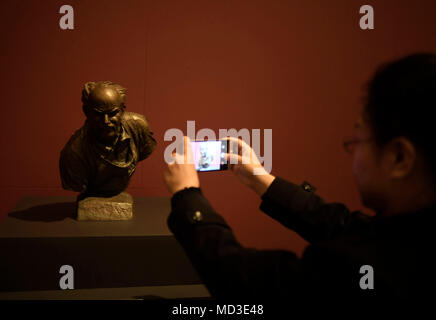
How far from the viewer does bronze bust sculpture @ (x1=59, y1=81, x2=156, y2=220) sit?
168cm

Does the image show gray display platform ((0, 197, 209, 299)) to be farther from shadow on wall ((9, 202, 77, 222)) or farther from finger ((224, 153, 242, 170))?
finger ((224, 153, 242, 170))

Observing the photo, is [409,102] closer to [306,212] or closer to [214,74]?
[306,212]

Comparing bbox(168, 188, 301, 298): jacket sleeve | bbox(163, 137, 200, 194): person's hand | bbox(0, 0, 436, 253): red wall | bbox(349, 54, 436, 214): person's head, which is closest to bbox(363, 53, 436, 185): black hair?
bbox(349, 54, 436, 214): person's head

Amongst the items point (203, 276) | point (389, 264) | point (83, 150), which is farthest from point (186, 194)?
point (83, 150)

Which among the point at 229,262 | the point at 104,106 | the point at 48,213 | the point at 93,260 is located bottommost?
the point at 93,260

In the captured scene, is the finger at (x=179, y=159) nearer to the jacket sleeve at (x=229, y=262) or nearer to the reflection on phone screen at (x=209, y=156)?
the jacket sleeve at (x=229, y=262)

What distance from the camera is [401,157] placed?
75 cm

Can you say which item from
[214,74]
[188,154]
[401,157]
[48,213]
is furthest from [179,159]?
[214,74]

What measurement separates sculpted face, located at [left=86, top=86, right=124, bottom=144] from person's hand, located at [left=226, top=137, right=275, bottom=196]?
0.57m

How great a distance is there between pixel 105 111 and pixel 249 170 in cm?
69

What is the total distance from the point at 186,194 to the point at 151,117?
1494 millimetres

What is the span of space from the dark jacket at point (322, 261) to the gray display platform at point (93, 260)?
0.84m

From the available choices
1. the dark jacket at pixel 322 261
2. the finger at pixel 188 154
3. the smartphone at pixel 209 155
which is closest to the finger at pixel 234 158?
the smartphone at pixel 209 155
